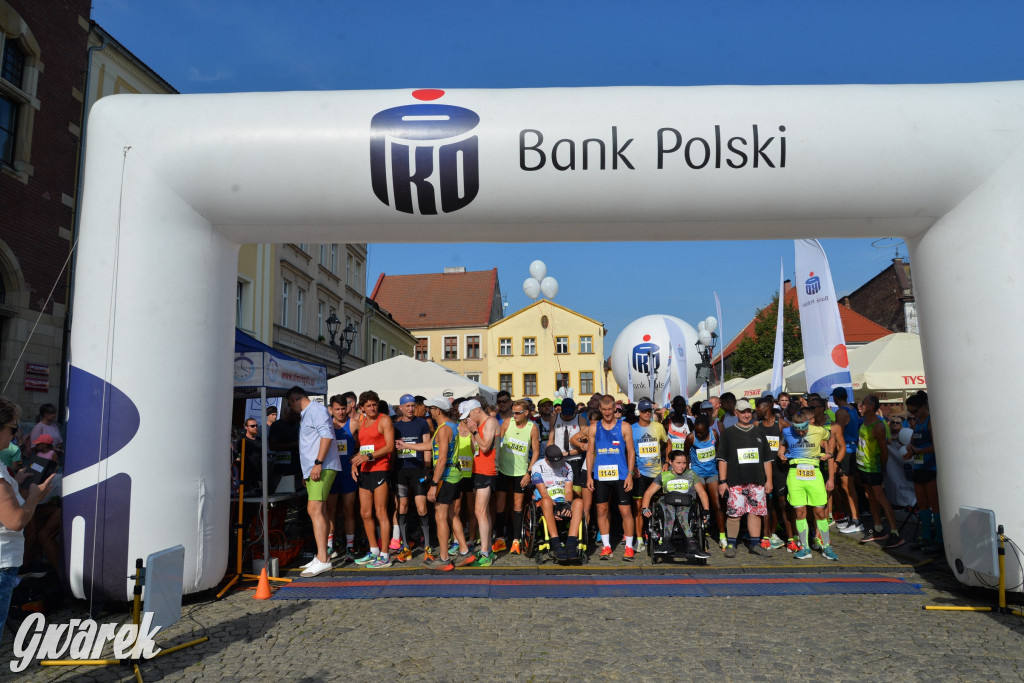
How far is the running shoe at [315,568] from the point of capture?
21.7 ft

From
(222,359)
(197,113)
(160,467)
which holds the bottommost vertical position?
(160,467)

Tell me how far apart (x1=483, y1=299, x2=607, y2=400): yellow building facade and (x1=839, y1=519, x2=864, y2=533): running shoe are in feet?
143

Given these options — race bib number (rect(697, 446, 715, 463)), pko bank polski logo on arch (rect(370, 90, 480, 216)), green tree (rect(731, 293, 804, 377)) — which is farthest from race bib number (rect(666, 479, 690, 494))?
green tree (rect(731, 293, 804, 377))

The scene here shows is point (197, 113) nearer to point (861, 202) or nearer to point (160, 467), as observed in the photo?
point (160, 467)

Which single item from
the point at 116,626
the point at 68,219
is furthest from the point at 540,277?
the point at 116,626

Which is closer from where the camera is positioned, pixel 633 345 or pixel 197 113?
pixel 197 113

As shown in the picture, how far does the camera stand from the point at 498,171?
5711 mm

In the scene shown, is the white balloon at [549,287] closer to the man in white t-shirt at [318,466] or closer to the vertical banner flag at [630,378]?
the vertical banner flag at [630,378]

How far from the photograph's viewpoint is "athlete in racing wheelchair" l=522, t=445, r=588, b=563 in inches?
281

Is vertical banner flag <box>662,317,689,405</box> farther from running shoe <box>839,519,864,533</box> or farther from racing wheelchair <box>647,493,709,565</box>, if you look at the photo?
racing wheelchair <box>647,493,709,565</box>

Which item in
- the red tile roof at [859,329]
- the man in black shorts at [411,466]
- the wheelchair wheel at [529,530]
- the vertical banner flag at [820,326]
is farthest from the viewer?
the red tile roof at [859,329]

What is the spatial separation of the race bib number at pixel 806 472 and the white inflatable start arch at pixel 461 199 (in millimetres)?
1580

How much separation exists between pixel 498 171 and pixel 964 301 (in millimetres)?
3895

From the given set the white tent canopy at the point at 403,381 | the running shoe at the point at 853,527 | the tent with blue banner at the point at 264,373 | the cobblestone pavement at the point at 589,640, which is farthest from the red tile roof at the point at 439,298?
the cobblestone pavement at the point at 589,640
